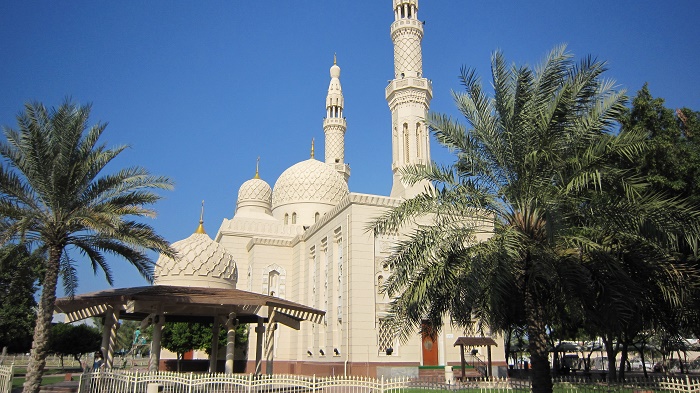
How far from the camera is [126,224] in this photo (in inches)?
458

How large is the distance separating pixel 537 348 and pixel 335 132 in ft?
95.3

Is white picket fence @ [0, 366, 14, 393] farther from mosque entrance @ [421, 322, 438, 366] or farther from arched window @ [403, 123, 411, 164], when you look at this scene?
arched window @ [403, 123, 411, 164]

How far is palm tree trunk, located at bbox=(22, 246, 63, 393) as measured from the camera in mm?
10602

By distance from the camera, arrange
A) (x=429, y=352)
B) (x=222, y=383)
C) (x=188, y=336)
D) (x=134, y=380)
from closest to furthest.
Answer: (x=222, y=383) → (x=134, y=380) → (x=429, y=352) → (x=188, y=336)

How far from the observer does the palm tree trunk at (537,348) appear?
9.03m

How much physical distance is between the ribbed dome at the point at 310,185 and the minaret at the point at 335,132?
239cm

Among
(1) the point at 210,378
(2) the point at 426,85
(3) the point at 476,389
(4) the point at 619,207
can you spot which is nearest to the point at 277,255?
(2) the point at 426,85

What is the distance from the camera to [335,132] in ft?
121

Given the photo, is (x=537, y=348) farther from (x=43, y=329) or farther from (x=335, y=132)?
(x=335, y=132)

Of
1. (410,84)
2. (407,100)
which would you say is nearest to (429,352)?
(407,100)

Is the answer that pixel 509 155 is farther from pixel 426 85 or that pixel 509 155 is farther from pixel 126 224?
pixel 426 85

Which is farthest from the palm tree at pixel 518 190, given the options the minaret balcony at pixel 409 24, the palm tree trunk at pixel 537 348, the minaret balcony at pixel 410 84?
the minaret balcony at pixel 409 24

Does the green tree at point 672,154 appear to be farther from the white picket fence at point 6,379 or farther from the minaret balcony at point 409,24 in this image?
the minaret balcony at point 409,24

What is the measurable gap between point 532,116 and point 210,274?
13.0 m
